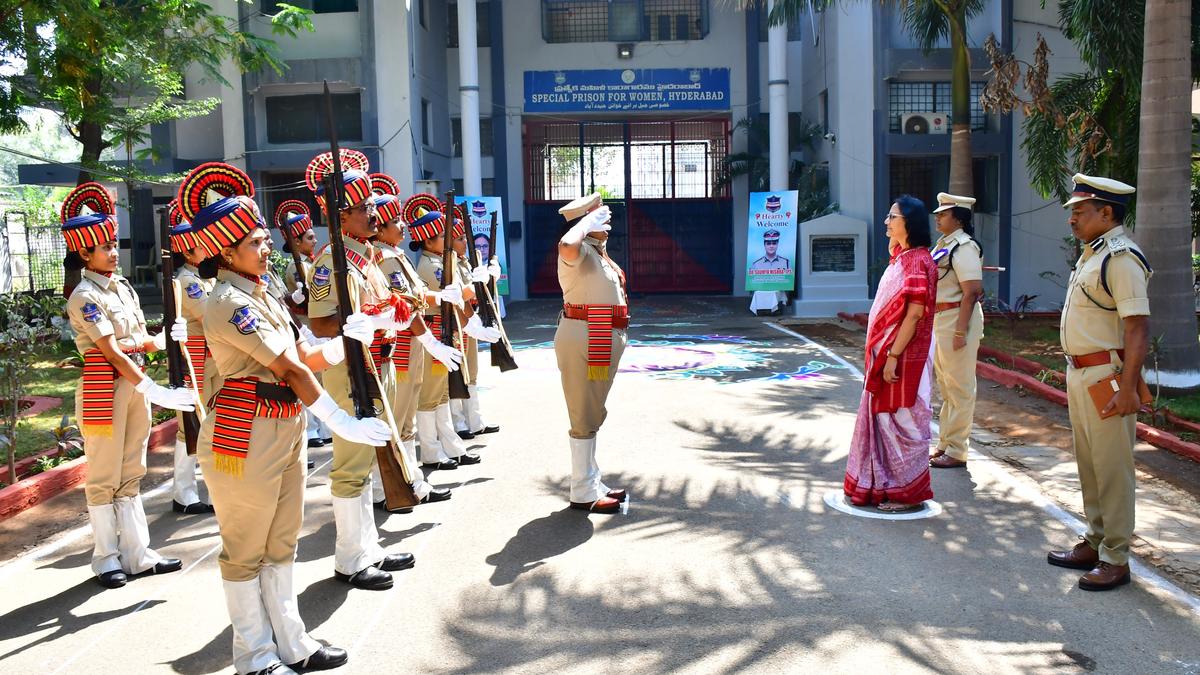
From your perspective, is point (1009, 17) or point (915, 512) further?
point (1009, 17)

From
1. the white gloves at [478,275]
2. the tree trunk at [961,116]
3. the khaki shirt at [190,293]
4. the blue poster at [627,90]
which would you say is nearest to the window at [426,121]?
the blue poster at [627,90]

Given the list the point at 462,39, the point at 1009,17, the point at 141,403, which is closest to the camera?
the point at 141,403

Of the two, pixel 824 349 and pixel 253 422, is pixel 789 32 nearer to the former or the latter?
pixel 824 349

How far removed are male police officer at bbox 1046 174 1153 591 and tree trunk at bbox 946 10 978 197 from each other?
11.0m

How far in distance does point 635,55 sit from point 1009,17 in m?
8.65

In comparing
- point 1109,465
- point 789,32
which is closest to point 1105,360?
point 1109,465

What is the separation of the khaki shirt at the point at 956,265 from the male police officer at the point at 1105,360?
87.3 inches

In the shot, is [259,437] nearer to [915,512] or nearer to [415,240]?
→ [915,512]

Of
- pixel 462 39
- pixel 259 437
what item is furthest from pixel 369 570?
pixel 462 39

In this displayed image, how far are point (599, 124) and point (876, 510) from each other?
19.7 meters

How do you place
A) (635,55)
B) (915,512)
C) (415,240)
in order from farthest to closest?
1. (635,55)
2. (415,240)
3. (915,512)

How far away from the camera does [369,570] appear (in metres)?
5.48

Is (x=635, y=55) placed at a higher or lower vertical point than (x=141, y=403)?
higher

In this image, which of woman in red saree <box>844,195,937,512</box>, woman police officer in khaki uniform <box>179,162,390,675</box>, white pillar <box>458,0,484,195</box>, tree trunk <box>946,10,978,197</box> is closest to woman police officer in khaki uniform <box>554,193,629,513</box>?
woman in red saree <box>844,195,937,512</box>
